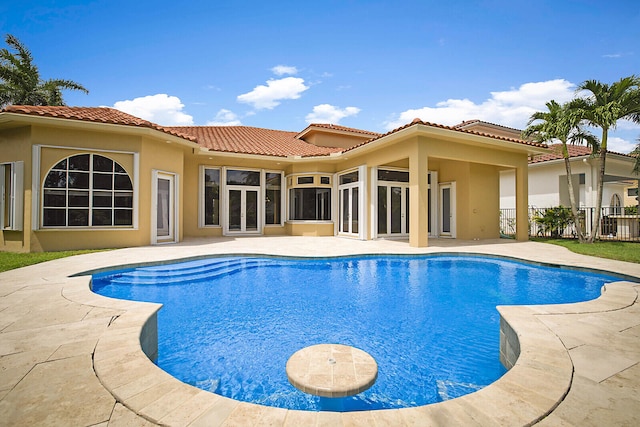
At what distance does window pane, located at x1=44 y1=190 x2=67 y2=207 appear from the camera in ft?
30.3

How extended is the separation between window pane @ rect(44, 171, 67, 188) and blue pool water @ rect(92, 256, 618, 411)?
4.90 meters

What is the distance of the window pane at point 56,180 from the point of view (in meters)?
9.23

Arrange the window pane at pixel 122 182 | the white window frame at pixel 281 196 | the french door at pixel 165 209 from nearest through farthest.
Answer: the window pane at pixel 122 182 → the french door at pixel 165 209 → the white window frame at pixel 281 196

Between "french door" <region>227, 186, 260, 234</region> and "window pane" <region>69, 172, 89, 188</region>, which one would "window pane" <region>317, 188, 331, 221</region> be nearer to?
"french door" <region>227, 186, 260, 234</region>

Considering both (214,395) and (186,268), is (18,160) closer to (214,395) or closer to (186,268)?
(186,268)

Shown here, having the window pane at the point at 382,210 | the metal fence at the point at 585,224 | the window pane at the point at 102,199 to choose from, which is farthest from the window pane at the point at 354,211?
the window pane at the point at 102,199

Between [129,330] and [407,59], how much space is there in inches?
456

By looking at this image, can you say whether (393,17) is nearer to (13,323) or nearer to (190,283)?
(190,283)

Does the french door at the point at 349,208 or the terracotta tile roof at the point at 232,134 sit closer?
the terracotta tile roof at the point at 232,134

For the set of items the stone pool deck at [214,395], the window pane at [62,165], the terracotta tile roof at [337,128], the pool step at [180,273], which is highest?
the terracotta tile roof at [337,128]

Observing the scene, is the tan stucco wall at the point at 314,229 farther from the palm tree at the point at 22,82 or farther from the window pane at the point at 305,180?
the palm tree at the point at 22,82

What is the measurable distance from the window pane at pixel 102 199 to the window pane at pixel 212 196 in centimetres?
446

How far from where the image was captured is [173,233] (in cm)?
1151

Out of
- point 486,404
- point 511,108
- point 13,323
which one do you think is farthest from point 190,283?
point 511,108
